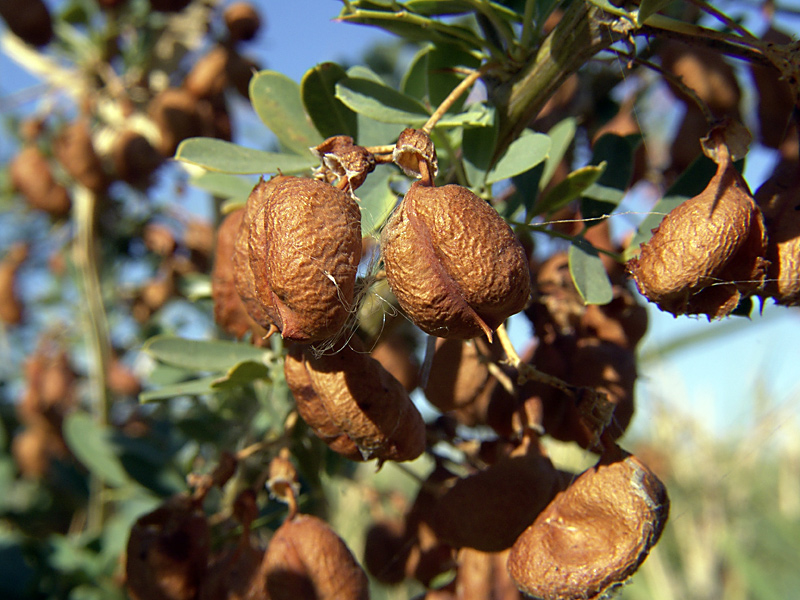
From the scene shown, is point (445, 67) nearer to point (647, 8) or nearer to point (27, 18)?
point (647, 8)

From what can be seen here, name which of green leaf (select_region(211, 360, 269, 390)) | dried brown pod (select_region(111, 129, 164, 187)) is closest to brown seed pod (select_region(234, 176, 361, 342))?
green leaf (select_region(211, 360, 269, 390))

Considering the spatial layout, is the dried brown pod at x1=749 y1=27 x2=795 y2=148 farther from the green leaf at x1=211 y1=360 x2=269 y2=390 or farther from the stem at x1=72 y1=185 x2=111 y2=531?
the stem at x1=72 y1=185 x2=111 y2=531

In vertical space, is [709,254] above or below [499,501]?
above

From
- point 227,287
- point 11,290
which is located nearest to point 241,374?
point 227,287

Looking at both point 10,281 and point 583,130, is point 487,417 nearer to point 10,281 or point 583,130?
point 583,130

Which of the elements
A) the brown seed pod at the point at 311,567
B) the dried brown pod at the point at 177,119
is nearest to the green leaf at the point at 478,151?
the brown seed pod at the point at 311,567

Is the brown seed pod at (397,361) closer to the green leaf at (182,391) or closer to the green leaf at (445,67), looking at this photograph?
the green leaf at (182,391)
